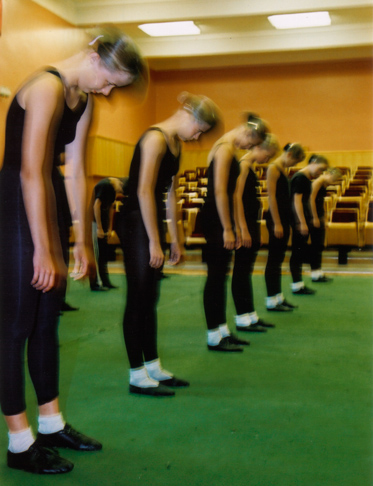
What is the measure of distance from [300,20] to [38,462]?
10.8 metres

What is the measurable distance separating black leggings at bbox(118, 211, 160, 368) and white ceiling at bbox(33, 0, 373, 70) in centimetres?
766

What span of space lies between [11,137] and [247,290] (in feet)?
7.60

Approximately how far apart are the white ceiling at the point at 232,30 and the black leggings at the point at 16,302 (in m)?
8.24

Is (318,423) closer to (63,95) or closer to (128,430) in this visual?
(128,430)

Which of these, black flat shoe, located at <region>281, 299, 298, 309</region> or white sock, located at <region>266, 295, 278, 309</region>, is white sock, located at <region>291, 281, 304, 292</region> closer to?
black flat shoe, located at <region>281, 299, 298, 309</region>

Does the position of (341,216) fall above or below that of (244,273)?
above

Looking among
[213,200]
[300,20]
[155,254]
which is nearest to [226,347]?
[213,200]

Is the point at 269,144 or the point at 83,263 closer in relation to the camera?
the point at 83,263

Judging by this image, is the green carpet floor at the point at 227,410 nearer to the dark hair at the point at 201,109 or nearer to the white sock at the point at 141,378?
the white sock at the point at 141,378

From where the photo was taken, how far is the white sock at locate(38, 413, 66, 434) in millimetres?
1721

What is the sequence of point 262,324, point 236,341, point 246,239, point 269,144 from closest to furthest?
point 236,341
point 246,239
point 269,144
point 262,324

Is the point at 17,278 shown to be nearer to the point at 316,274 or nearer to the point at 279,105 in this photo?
the point at 316,274

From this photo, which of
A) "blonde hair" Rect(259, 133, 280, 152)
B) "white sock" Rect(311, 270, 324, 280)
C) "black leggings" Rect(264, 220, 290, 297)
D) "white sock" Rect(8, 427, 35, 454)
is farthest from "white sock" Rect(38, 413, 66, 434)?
"white sock" Rect(311, 270, 324, 280)

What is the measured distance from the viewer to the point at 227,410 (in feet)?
7.18
